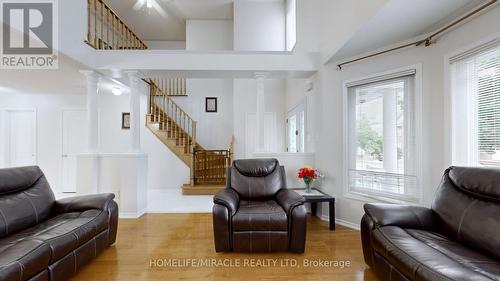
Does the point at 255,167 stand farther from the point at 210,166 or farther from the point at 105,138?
the point at 105,138

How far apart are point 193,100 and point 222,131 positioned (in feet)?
4.37

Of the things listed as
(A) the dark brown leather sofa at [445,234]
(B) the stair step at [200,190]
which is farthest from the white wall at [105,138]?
(A) the dark brown leather sofa at [445,234]

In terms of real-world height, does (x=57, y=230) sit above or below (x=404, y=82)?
below

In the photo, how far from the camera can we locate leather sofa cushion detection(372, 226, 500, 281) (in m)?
1.35

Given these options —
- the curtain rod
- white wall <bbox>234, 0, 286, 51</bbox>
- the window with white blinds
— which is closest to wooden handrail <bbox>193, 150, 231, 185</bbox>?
white wall <bbox>234, 0, 286, 51</bbox>

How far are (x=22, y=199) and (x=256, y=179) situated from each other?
8.07 feet

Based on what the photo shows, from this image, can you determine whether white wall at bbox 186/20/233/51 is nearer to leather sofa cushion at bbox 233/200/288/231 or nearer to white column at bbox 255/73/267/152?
white column at bbox 255/73/267/152

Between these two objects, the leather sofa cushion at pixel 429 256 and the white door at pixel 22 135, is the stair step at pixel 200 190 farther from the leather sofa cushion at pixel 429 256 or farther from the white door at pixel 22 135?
the leather sofa cushion at pixel 429 256

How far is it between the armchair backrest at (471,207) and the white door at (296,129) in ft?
9.50

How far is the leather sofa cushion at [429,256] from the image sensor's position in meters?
1.35

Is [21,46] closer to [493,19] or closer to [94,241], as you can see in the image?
[94,241]

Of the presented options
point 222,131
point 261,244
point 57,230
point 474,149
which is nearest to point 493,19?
point 474,149

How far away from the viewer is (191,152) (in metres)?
6.32

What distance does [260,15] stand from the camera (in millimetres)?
6555
